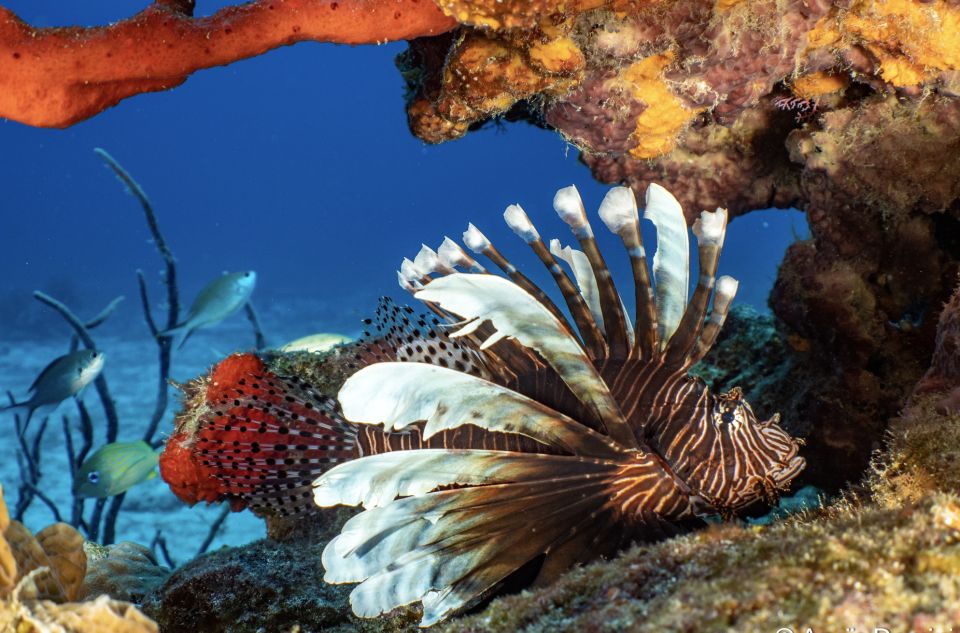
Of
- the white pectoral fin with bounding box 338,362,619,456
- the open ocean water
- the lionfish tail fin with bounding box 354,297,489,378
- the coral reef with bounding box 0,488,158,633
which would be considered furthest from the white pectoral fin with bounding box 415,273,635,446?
the open ocean water

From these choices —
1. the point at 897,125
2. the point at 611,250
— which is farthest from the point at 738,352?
the point at 611,250

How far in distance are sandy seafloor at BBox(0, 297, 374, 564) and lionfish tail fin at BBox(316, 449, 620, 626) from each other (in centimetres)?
255

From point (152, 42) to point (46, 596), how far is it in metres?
2.04

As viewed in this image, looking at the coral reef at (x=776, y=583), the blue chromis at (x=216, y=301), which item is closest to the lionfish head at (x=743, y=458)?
the coral reef at (x=776, y=583)

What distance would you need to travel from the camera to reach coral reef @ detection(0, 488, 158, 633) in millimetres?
1615

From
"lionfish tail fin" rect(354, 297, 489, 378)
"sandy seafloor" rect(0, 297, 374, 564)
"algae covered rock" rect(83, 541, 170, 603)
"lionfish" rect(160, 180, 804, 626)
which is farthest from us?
"sandy seafloor" rect(0, 297, 374, 564)

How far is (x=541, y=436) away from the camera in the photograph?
7.06 feet

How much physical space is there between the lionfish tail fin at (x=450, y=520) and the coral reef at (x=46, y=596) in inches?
23.2

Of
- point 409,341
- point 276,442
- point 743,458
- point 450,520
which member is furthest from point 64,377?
point 743,458

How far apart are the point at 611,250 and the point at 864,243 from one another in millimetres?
61379

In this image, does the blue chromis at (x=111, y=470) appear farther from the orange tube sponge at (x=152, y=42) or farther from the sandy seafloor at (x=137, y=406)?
the orange tube sponge at (x=152, y=42)

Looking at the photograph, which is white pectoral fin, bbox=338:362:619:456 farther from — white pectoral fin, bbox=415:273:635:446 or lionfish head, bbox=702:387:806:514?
Answer: lionfish head, bbox=702:387:806:514

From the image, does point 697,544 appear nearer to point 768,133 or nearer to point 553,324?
point 553,324

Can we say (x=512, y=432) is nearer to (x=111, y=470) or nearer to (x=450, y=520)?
(x=450, y=520)
